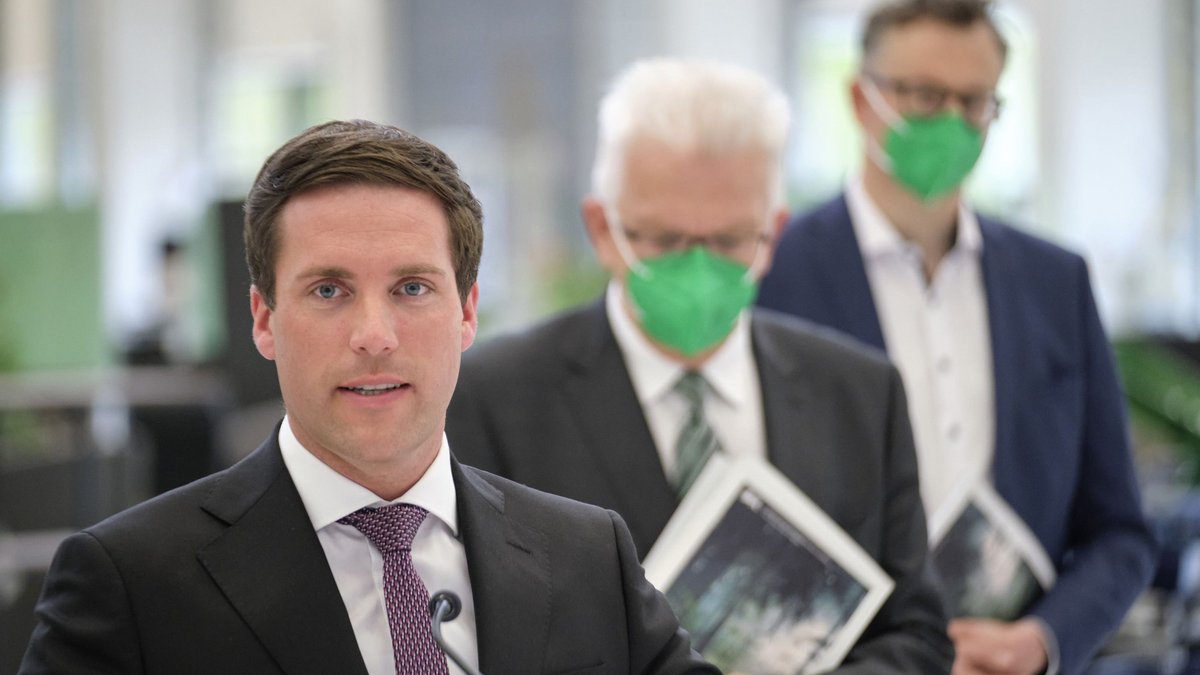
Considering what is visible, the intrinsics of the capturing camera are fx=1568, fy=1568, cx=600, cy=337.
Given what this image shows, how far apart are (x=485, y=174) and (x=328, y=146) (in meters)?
12.4

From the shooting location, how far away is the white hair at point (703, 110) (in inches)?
61.5

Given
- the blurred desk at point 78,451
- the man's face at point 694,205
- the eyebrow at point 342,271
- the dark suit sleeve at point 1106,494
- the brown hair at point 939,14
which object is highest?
the brown hair at point 939,14

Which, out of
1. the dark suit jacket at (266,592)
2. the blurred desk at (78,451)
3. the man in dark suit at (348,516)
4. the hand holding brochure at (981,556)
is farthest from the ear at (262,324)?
the blurred desk at (78,451)

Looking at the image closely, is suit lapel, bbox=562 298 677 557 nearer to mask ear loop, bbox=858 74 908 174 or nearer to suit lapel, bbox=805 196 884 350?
suit lapel, bbox=805 196 884 350

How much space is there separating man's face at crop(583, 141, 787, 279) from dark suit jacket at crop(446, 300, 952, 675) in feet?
0.37

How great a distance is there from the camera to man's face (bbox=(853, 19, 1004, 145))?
2.20m

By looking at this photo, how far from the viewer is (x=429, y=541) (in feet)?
3.44

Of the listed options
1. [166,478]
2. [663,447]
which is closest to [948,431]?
[663,447]

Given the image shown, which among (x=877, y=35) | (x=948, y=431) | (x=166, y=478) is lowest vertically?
(x=166, y=478)

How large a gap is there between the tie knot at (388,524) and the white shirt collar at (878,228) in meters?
1.46

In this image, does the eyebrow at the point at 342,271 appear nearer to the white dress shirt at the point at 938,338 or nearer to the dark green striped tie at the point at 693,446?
the dark green striped tie at the point at 693,446

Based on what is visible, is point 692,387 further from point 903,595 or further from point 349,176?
point 349,176

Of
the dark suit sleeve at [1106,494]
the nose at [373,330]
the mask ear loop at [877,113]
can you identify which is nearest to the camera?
the nose at [373,330]

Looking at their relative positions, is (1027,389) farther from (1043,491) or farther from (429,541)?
(429,541)
